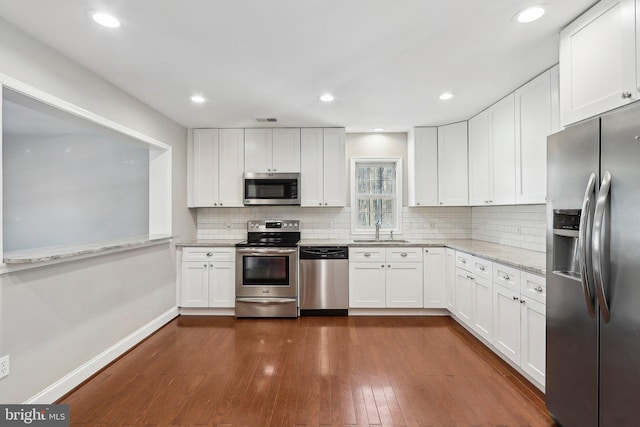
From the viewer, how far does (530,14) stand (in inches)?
72.0

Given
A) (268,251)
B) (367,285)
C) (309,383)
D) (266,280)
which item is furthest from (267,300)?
(309,383)

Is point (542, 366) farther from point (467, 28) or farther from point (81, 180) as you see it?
point (81, 180)

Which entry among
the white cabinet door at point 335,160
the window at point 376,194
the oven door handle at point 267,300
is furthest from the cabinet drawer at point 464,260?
the oven door handle at point 267,300

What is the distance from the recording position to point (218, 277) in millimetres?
3969

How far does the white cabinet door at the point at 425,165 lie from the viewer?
4227 mm

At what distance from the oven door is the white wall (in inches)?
36.6

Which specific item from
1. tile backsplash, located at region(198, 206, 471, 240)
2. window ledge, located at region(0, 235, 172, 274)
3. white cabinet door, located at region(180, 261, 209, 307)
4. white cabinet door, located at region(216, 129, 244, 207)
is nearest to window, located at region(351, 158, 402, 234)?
tile backsplash, located at region(198, 206, 471, 240)

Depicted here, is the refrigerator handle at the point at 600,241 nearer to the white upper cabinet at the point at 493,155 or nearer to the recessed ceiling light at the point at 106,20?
the white upper cabinet at the point at 493,155

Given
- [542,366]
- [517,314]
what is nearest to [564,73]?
[517,314]

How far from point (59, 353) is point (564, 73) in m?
3.89

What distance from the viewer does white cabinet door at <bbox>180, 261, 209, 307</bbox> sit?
3.97 m

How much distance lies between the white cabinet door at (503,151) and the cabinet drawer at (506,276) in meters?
0.74

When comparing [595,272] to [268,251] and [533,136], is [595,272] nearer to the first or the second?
[533,136]

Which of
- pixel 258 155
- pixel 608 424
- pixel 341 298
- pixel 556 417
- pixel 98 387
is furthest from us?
pixel 258 155
